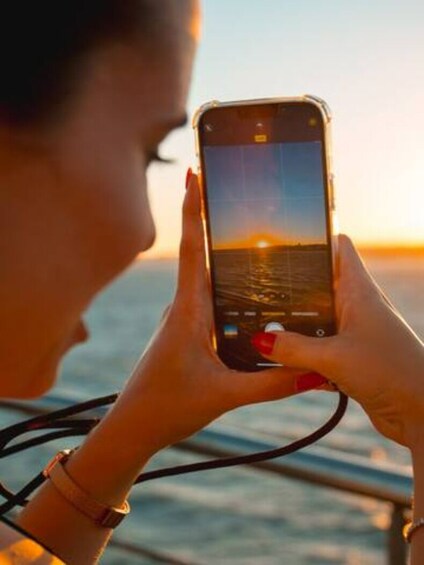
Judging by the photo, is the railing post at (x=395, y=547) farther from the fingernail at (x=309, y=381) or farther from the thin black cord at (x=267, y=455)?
the fingernail at (x=309, y=381)

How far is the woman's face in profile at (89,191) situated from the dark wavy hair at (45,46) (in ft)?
0.05

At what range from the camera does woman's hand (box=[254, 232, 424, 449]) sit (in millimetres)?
1065

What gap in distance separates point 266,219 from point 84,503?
395 mm

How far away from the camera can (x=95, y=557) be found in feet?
3.79

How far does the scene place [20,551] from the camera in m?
0.88

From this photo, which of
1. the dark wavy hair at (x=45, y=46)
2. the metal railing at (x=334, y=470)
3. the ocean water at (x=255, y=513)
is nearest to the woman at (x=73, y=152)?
the dark wavy hair at (x=45, y=46)

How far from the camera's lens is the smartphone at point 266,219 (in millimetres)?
1176

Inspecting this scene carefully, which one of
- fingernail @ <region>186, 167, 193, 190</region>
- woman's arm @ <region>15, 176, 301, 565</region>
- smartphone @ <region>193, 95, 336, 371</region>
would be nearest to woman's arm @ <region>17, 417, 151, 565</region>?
woman's arm @ <region>15, 176, 301, 565</region>

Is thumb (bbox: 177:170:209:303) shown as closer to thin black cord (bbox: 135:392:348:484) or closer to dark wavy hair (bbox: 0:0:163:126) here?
thin black cord (bbox: 135:392:348:484)

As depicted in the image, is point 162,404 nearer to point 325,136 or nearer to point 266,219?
point 266,219

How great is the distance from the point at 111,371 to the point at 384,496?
31.1m

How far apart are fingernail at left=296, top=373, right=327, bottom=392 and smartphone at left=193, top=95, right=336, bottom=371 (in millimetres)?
59

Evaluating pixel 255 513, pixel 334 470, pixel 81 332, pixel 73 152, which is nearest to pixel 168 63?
pixel 73 152

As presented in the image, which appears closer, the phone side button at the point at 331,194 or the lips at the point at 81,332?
the lips at the point at 81,332
